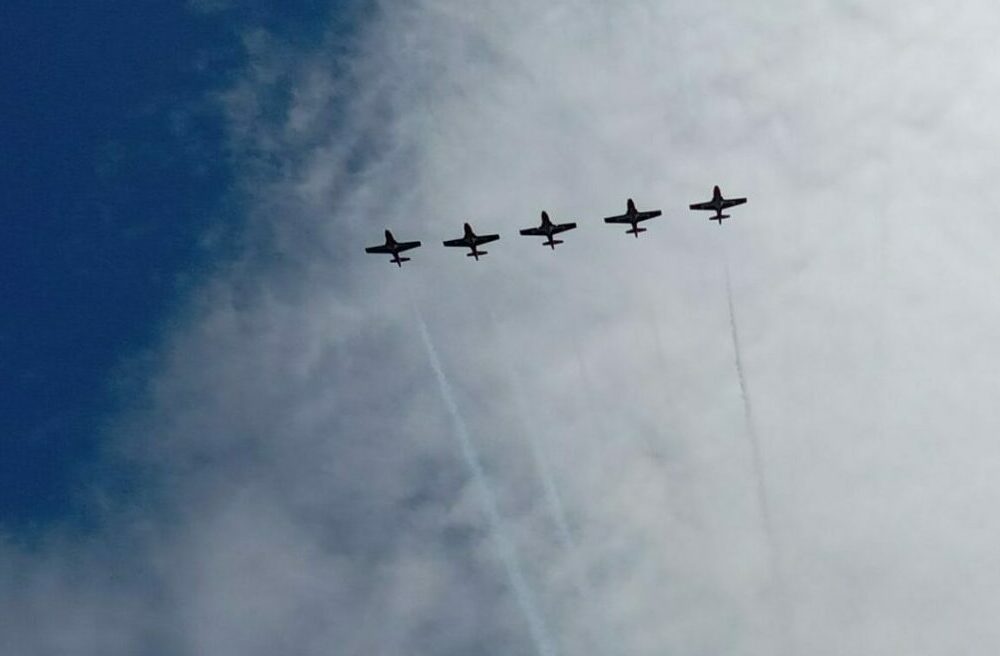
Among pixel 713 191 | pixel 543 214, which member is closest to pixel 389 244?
pixel 543 214

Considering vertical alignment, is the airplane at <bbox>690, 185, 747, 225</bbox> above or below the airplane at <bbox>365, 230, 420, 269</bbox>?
below

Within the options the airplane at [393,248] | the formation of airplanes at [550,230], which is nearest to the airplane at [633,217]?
the formation of airplanes at [550,230]

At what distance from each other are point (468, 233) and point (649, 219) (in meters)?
30.8

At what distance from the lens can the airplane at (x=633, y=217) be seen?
11625cm

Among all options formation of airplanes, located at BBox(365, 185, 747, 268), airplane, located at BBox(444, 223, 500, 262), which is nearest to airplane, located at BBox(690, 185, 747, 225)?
formation of airplanes, located at BBox(365, 185, 747, 268)

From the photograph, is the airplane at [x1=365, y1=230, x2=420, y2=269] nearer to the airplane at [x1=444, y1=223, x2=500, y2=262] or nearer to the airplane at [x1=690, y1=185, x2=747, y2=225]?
the airplane at [x1=444, y1=223, x2=500, y2=262]

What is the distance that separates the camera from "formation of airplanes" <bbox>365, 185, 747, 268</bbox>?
384 feet

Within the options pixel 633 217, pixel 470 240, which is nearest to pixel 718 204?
pixel 633 217

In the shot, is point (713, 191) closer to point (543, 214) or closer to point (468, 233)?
point (543, 214)

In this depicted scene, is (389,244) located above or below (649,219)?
above

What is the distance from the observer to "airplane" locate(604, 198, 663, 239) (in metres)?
→ 116

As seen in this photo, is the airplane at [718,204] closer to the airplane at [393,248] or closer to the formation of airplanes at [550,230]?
the formation of airplanes at [550,230]

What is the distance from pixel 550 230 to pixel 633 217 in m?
14.0

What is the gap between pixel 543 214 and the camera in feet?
385
